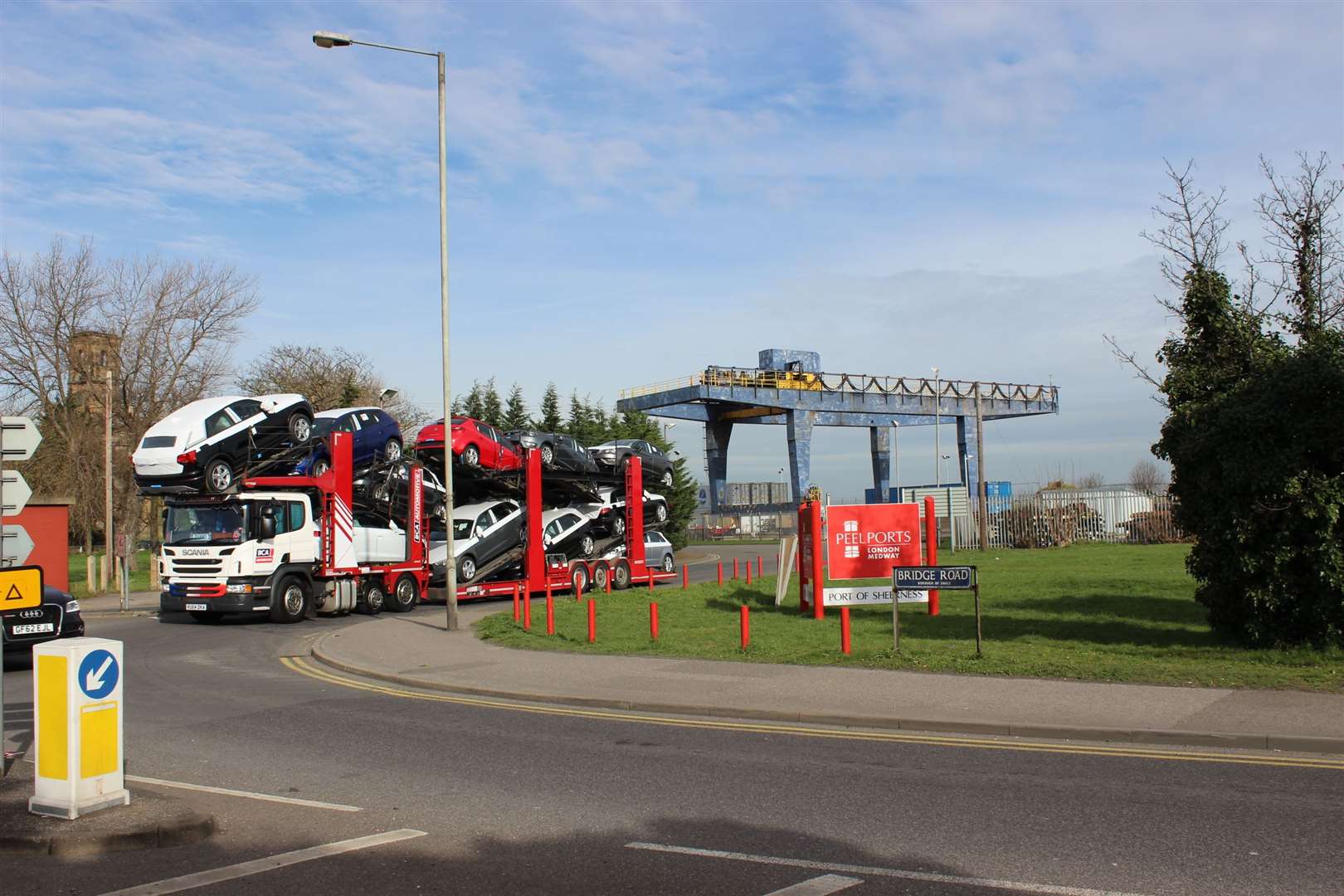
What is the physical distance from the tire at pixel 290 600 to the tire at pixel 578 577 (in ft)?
25.1

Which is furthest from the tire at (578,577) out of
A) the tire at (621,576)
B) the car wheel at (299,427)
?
the car wheel at (299,427)

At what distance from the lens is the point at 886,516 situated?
21.0 m

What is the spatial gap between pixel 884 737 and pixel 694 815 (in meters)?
3.50

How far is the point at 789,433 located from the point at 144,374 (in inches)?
1504

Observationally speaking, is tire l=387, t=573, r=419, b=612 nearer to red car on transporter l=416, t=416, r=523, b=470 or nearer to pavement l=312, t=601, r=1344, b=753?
red car on transporter l=416, t=416, r=523, b=470

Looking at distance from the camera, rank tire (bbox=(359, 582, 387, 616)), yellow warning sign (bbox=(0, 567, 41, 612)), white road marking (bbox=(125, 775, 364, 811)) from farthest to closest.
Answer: tire (bbox=(359, 582, 387, 616)) → yellow warning sign (bbox=(0, 567, 41, 612)) → white road marking (bbox=(125, 775, 364, 811))

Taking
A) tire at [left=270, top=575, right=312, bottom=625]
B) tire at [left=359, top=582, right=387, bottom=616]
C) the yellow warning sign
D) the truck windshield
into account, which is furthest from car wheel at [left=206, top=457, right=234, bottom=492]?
the yellow warning sign

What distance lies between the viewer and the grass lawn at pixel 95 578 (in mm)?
36188

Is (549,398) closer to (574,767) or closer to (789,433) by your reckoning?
(789,433)

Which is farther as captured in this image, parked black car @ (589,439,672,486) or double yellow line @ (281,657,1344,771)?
A: parked black car @ (589,439,672,486)

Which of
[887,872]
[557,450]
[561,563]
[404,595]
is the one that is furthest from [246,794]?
[557,450]

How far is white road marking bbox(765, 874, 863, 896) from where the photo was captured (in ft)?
19.1

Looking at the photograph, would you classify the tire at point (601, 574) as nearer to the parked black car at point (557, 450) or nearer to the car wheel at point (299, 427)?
the parked black car at point (557, 450)

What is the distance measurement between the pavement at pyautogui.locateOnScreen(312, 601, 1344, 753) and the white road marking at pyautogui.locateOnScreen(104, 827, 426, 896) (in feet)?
17.9
